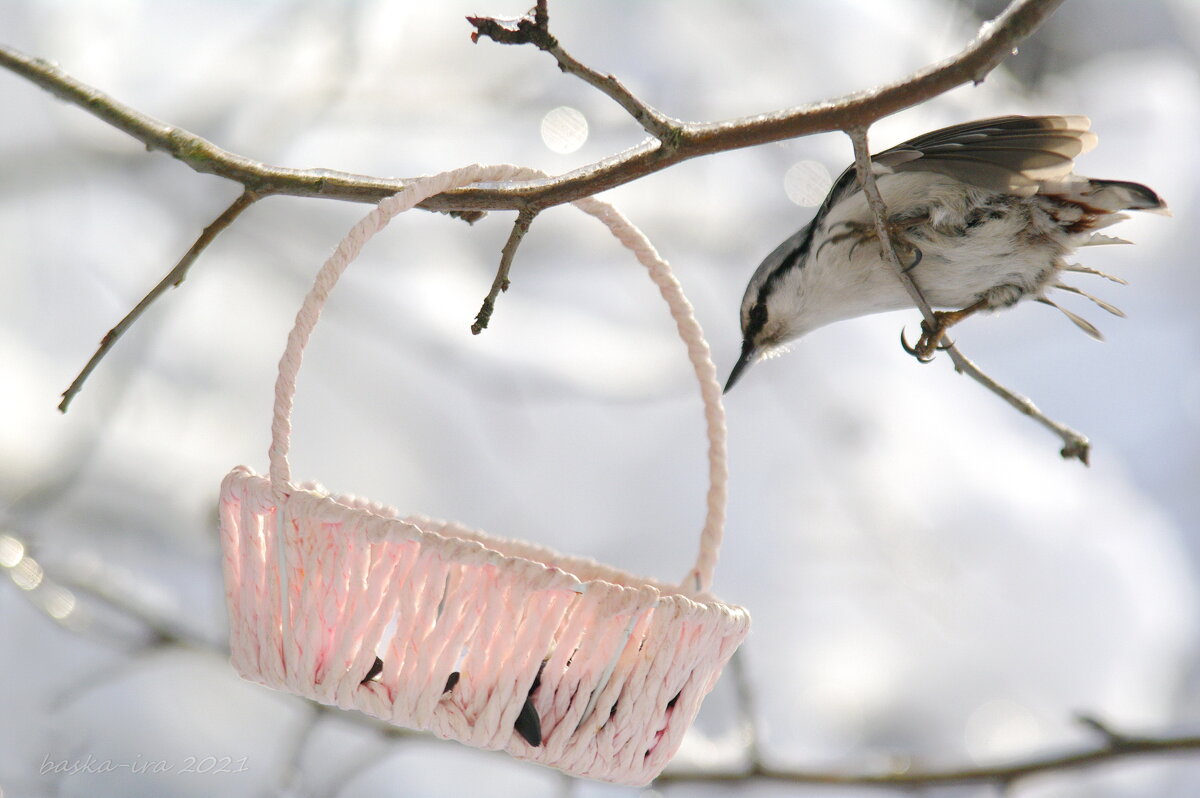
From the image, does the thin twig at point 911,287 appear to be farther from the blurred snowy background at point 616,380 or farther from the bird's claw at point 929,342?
the blurred snowy background at point 616,380

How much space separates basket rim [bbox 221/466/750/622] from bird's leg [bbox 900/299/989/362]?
0.34m

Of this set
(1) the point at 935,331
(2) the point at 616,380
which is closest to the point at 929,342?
(1) the point at 935,331

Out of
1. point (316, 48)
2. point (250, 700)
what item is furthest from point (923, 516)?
point (316, 48)

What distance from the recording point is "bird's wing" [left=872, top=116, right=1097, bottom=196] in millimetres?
932

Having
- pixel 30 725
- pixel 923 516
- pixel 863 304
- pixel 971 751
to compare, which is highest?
pixel 863 304

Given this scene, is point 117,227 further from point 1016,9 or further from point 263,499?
point 1016,9

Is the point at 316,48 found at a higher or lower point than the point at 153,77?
higher

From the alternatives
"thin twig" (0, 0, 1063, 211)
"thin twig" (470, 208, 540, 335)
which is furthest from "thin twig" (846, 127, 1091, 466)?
"thin twig" (470, 208, 540, 335)

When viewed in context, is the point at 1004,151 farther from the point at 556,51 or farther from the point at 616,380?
the point at 616,380

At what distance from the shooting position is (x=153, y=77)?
2.09m

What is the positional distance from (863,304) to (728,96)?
4.25 feet

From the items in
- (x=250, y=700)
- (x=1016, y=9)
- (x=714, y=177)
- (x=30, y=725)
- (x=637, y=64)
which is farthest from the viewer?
(x=714, y=177)

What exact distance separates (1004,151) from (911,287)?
23 cm

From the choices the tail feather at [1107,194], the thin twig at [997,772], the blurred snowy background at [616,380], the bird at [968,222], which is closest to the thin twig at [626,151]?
the bird at [968,222]
